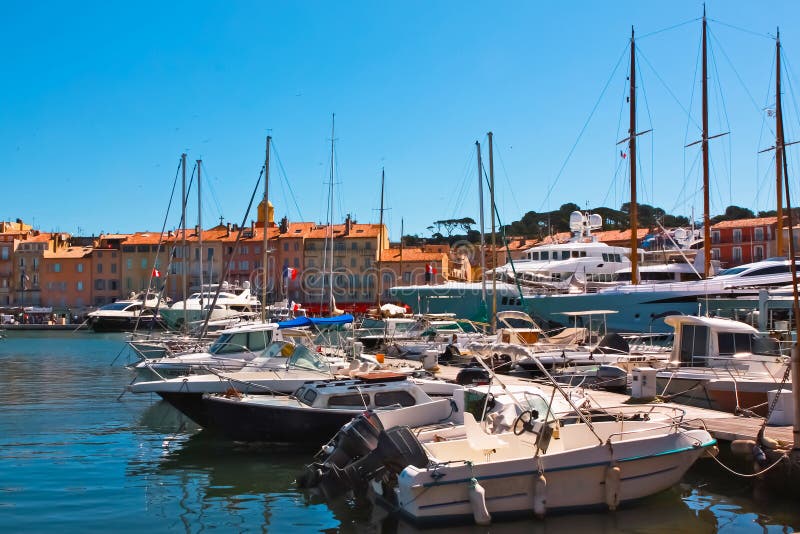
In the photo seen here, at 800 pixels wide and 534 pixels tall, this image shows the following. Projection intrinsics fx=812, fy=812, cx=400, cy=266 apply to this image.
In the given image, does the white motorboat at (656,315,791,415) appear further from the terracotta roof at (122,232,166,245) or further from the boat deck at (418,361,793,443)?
the terracotta roof at (122,232,166,245)

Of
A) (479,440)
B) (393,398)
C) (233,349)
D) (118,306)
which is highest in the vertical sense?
(118,306)

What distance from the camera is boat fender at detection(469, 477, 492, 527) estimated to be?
11375 mm

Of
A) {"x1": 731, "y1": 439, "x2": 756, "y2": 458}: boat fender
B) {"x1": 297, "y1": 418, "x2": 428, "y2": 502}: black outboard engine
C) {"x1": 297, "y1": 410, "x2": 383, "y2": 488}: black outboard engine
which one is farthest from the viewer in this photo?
{"x1": 297, "y1": 410, "x2": 383, "y2": 488}: black outboard engine

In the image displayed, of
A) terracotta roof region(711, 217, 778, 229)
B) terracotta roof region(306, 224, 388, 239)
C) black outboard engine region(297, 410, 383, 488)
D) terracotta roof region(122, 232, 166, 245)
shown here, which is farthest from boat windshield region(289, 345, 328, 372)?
terracotta roof region(122, 232, 166, 245)

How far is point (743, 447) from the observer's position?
521 inches

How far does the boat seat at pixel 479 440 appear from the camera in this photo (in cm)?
1282

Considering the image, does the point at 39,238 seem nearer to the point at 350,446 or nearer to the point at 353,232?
the point at 353,232

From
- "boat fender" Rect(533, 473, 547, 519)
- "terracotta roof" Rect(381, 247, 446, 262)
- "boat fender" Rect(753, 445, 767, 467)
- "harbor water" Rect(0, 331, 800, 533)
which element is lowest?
"harbor water" Rect(0, 331, 800, 533)

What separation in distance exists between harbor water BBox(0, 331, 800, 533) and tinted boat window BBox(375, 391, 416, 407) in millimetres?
2017

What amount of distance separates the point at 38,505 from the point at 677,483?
34.1 feet

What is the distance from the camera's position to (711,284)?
42.0 m

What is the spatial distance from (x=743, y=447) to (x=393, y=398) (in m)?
6.99

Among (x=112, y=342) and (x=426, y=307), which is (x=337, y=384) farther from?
(x=112, y=342)

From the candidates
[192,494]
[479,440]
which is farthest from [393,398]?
[192,494]
